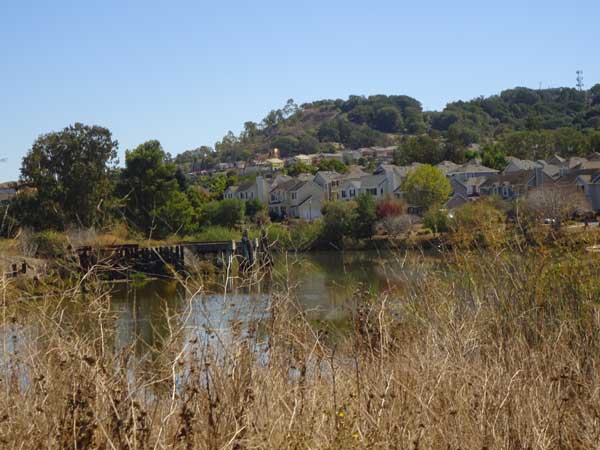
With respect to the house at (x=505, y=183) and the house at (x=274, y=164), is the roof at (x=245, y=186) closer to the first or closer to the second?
the house at (x=505, y=183)

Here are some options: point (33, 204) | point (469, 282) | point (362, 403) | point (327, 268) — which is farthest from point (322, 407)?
point (33, 204)

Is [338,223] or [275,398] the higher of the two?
[275,398]

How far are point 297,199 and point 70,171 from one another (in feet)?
107

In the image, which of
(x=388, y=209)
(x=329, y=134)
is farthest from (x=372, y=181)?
(x=329, y=134)

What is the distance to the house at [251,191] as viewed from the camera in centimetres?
7762

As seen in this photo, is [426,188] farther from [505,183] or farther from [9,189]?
[9,189]

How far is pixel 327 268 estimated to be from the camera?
37656 mm

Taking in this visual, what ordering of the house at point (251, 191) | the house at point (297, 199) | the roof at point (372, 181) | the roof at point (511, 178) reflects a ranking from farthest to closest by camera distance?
the house at point (251, 191) → the roof at point (372, 181) → the house at point (297, 199) → the roof at point (511, 178)

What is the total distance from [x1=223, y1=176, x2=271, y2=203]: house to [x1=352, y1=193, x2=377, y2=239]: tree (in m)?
24.4

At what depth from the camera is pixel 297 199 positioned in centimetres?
7262

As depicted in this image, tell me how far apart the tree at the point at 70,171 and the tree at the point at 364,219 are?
1553 centimetres

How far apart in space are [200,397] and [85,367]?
78 cm

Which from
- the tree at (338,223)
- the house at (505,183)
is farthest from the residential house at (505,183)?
the tree at (338,223)

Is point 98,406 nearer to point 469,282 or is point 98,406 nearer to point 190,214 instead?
point 469,282
